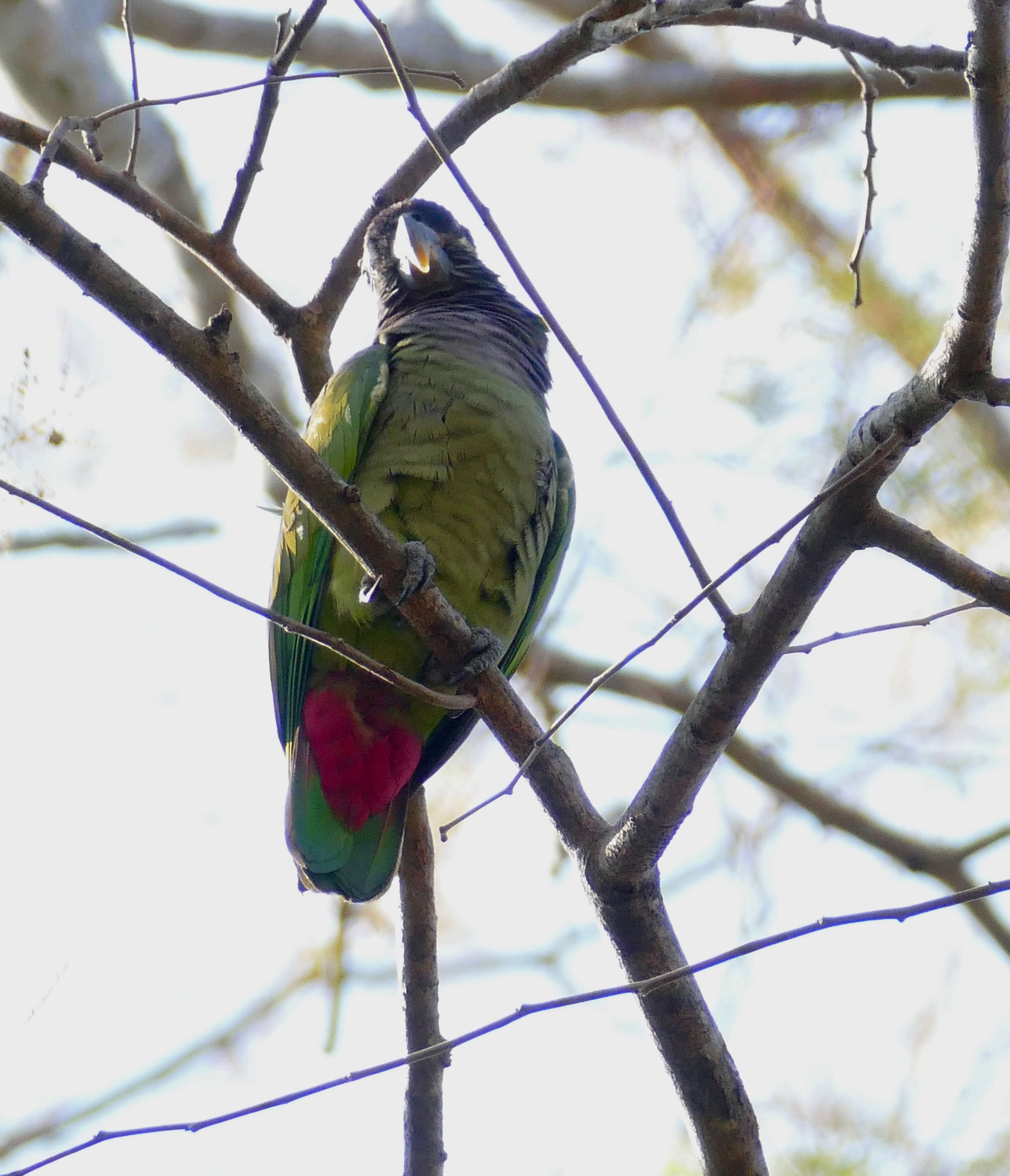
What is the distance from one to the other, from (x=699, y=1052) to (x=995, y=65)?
1.71 m

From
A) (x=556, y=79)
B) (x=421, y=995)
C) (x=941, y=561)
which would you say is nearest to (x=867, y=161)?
(x=941, y=561)

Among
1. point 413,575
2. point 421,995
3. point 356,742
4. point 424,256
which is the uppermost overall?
point 424,256

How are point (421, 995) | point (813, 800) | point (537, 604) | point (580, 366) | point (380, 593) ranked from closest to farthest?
1. point (580, 366)
2. point (421, 995)
3. point (380, 593)
4. point (537, 604)
5. point (813, 800)

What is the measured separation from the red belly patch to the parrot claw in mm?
322

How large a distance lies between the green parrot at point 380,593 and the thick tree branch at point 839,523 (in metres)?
0.94

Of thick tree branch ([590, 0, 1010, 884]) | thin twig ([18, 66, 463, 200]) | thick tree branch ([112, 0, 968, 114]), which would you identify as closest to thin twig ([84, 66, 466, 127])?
thin twig ([18, 66, 463, 200])

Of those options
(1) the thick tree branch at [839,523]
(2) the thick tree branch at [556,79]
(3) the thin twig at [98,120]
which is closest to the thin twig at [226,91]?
(3) the thin twig at [98,120]

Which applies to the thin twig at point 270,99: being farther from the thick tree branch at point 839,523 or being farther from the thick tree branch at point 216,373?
the thick tree branch at point 839,523

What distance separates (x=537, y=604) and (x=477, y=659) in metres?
0.90

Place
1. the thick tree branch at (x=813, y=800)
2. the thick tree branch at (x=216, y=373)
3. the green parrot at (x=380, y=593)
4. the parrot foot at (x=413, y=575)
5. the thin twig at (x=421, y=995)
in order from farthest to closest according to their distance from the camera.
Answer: the thick tree branch at (x=813, y=800)
the green parrot at (x=380, y=593)
the thin twig at (x=421, y=995)
the parrot foot at (x=413, y=575)
the thick tree branch at (x=216, y=373)

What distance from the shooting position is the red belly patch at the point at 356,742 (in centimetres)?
315

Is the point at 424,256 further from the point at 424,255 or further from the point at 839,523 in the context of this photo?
the point at 839,523

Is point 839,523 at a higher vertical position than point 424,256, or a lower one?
lower

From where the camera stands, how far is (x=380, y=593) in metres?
2.96
